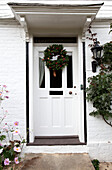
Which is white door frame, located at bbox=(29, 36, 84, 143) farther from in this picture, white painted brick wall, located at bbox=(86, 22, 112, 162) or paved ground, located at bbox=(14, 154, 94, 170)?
paved ground, located at bbox=(14, 154, 94, 170)

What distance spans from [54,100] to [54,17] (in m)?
1.79

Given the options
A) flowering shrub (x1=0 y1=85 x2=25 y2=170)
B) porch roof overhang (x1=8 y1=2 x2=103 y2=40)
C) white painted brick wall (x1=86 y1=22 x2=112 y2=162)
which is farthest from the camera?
white painted brick wall (x1=86 y1=22 x2=112 y2=162)

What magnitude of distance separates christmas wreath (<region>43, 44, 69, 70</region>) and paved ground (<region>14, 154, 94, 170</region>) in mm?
1900

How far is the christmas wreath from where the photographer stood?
3004 mm

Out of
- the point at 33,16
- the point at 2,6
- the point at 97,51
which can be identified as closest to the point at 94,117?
the point at 97,51

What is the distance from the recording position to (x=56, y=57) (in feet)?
10.0

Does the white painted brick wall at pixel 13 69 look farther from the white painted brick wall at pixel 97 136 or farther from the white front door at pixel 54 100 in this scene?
the white painted brick wall at pixel 97 136

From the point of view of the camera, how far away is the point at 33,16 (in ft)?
7.93

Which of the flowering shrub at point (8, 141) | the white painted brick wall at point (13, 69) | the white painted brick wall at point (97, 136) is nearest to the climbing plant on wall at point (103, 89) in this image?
the white painted brick wall at point (97, 136)

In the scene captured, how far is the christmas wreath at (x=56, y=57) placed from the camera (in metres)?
3.00

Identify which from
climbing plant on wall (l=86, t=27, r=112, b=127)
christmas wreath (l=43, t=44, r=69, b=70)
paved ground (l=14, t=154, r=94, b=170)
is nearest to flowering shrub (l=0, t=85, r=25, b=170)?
paved ground (l=14, t=154, r=94, b=170)

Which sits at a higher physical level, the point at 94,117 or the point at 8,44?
the point at 8,44

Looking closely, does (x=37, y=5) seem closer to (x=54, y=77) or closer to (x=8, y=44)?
(x=8, y=44)

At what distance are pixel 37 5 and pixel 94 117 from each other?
243cm
